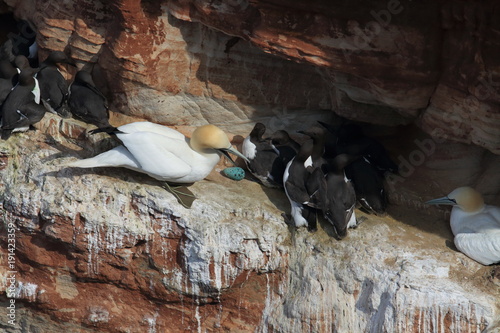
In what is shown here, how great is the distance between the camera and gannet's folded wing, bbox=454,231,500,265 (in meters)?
8.16

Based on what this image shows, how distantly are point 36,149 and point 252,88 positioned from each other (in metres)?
2.83

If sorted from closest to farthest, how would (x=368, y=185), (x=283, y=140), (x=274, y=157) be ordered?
(x=368, y=185)
(x=274, y=157)
(x=283, y=140)

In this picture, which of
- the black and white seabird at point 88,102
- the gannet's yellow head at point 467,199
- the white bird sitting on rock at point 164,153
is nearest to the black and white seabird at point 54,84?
the black and white seabird at point 88,102

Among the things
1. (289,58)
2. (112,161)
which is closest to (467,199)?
(289,58)

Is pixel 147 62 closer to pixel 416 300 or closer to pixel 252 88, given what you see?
pixel 252 88

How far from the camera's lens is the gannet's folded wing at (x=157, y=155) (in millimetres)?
8555

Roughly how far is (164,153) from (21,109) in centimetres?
213

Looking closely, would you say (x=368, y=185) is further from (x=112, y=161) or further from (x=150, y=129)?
(x=112, y=161)

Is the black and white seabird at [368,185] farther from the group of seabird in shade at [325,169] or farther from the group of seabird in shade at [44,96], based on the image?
the group of seabird in shade at [44,96]

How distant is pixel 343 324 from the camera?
8.38m

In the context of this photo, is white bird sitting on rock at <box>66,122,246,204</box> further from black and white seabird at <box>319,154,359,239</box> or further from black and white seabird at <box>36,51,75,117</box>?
black and white seabird at <box>36,51,75,117</box>

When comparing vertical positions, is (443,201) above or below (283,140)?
above

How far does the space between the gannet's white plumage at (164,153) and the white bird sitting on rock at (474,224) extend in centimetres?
264

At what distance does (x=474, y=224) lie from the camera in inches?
337
